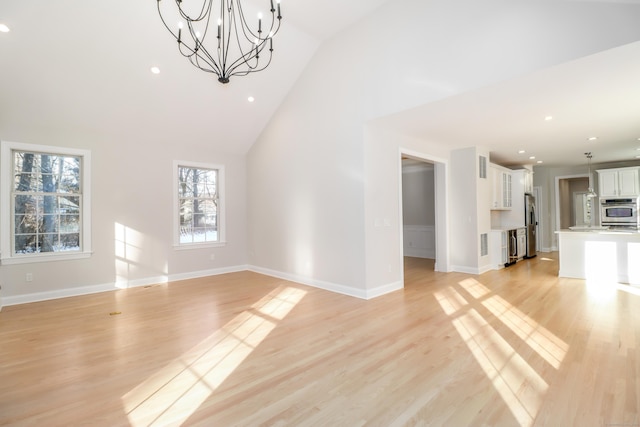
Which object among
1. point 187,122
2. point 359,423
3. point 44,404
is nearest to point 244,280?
point 187,122

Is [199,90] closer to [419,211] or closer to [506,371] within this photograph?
[506,371]

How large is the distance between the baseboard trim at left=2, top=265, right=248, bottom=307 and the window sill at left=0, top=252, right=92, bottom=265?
510 mm

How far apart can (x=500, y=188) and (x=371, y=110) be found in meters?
4.69

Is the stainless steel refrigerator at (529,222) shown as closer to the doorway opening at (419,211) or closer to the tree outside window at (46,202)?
the doorway opening at (419,211)

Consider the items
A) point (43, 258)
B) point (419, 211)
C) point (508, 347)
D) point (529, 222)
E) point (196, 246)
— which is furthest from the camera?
point (419, 211)

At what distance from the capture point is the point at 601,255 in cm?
555

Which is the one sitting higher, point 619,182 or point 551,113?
point 551,113

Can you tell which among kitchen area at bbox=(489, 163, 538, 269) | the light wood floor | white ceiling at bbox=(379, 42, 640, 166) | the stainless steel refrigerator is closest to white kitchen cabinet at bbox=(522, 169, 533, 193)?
kitchen area at bbox=(489, 163, 538, 269)

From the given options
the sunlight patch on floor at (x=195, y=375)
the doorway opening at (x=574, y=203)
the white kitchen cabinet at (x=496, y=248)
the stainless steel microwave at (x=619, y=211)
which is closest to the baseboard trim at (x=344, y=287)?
the sunlight patch on floor at (x=195, y=375)

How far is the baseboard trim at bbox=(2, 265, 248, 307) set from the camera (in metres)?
4.82

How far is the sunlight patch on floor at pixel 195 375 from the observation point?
2102 mm

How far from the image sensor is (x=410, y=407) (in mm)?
2100

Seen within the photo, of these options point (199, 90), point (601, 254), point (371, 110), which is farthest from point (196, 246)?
point (601, 254)

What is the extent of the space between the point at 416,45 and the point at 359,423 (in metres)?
4.14
